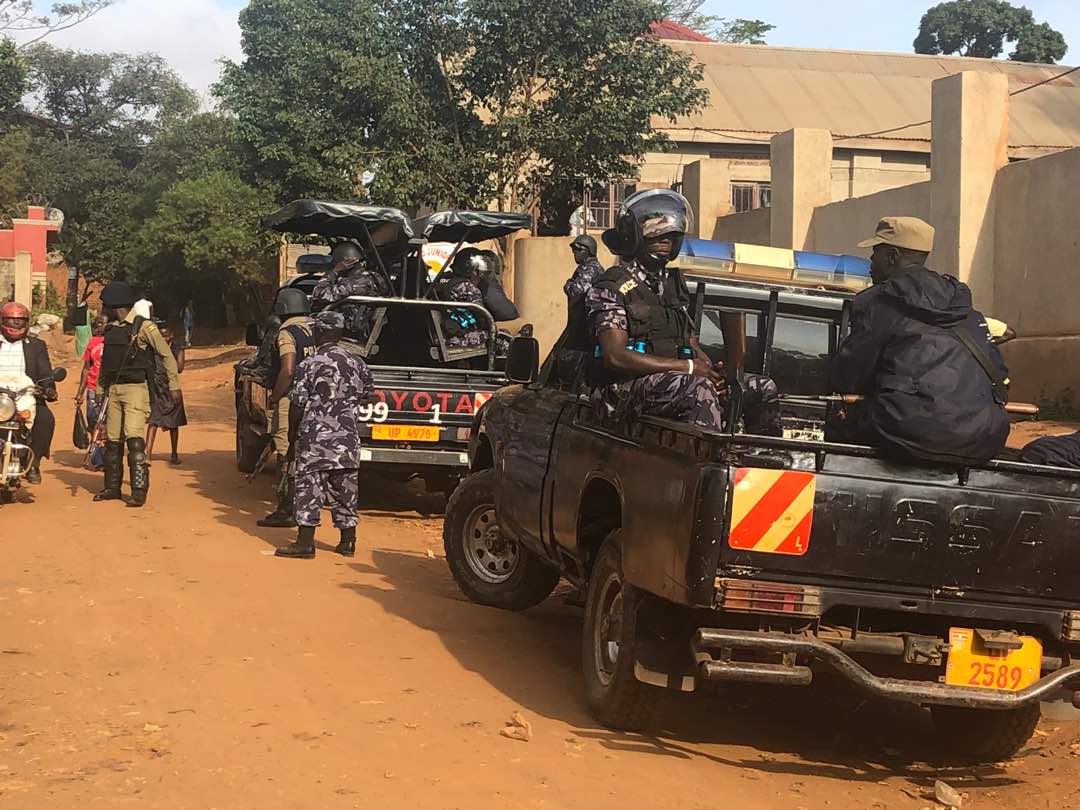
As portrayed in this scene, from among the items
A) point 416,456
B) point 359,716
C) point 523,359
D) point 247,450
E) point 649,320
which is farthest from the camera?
point 247,450

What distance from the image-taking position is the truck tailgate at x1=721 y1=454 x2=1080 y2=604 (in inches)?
188

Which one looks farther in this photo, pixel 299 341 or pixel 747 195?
pixel 747 195

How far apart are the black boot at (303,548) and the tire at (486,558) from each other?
151 cm

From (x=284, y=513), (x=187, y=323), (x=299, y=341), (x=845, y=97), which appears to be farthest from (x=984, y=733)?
(x=187, y=323)

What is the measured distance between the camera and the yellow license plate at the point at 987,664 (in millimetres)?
4910

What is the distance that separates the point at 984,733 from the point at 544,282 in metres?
16.5

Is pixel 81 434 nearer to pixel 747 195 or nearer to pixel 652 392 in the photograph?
pixel 652 392

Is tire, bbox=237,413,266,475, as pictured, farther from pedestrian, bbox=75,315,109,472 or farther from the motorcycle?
the motorcycle

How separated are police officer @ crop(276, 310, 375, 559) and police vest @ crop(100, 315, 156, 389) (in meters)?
2.45

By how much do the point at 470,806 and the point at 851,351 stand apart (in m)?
2.19

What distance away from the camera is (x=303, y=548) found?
937 cm

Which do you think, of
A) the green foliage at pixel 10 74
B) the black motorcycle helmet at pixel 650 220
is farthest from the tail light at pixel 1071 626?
the green foliage at pixel 10 74

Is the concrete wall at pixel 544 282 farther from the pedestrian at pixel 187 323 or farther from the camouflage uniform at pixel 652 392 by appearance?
the pedestrian at pixel 187 323

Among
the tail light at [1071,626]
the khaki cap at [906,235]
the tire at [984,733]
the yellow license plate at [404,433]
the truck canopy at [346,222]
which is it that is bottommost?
the tire at [984,733]
